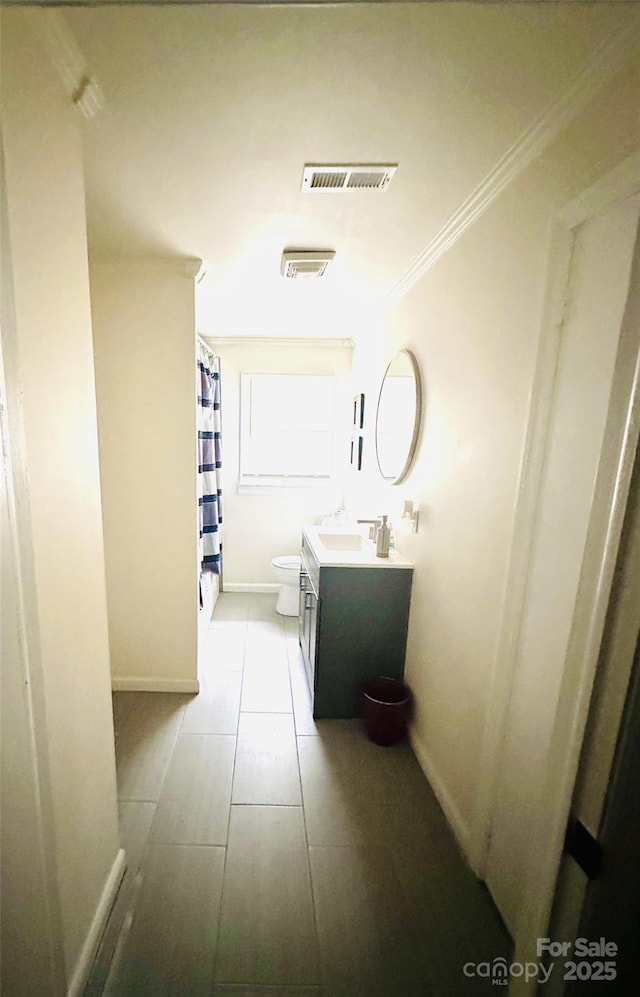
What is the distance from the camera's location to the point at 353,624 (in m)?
2.15

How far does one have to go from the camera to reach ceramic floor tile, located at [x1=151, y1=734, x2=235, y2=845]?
5.09ft

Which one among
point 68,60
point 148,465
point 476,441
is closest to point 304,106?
point 68,60

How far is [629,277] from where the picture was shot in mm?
885

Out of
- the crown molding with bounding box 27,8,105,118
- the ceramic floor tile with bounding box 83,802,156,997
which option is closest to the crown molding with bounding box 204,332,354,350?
the crown molding with bounding box 27,8,105,118

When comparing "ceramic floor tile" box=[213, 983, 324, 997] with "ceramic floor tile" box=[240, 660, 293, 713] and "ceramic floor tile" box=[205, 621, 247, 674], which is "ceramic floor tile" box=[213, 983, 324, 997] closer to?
"ceramic floor tile" box=[240, 660, 293, 713]

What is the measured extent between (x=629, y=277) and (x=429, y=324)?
1.16 meters

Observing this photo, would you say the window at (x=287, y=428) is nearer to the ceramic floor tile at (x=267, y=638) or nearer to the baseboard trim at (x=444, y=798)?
the ceramic floor tile at (x=267, y=638)

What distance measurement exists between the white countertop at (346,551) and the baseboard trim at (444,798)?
0.85 meters

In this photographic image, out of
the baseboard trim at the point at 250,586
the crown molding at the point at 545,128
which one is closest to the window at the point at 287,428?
the baseboard trim at the point at 250,586

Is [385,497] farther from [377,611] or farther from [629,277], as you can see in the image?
→ [629,277]

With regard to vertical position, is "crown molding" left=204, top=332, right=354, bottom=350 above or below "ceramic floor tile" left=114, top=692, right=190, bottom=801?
above

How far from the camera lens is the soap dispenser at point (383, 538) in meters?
2.24

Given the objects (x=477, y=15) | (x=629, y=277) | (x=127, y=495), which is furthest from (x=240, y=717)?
(x=477, y=15)

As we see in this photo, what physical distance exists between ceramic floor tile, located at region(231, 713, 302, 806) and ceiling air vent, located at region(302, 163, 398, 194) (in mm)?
2386
